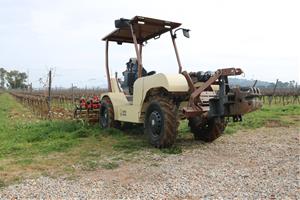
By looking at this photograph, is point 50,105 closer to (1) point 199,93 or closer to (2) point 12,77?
(1) point 199,93

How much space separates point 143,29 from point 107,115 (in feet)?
7.61

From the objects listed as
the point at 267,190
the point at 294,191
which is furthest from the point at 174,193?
the point at 294,191

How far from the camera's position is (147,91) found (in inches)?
267

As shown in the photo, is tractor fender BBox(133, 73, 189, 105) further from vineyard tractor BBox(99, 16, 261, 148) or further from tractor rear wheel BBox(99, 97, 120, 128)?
tractor rear wheel BBox(99, 97, 120, 128)

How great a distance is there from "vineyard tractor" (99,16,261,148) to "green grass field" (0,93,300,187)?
1.38ft

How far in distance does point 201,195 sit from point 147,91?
322cm

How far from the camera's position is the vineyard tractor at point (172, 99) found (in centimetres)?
596

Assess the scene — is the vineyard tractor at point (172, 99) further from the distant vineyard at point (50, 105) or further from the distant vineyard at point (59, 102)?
the distant vineyard at point (50, 105)

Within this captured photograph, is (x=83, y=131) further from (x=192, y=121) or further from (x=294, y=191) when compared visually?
(x=294, y=191)

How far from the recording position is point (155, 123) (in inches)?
253

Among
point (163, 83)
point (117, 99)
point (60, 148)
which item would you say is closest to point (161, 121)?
point (163, 83)

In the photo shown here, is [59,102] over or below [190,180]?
over

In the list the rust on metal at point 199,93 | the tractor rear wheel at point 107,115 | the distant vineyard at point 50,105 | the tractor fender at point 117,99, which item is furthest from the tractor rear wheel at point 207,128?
the distant vineyard at point 50,105

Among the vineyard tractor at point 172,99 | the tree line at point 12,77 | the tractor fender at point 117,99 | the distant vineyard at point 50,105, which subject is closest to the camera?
the vineyard tractor at point 172,99
